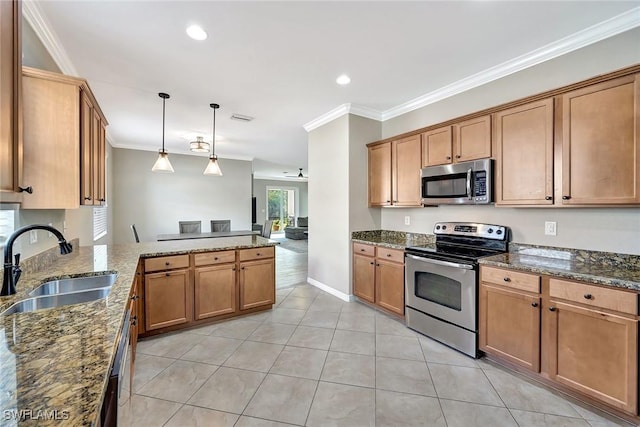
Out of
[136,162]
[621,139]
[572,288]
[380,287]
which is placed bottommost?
[380,287]

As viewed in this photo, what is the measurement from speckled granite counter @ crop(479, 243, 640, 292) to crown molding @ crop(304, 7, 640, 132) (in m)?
1.70

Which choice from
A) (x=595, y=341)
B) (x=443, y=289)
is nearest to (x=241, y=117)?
(x=443, y=289)

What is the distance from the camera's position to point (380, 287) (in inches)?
136

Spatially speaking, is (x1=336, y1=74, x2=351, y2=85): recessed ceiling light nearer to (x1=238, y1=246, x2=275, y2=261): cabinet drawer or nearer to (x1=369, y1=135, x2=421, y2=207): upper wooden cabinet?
(x1=369, y1=135, x2=421, y2=207): upper wooden cabinet

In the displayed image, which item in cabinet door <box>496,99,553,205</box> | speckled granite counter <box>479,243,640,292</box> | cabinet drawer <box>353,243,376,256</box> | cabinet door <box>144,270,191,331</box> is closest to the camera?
speckled granite counter <box>479,243,640,292</box>

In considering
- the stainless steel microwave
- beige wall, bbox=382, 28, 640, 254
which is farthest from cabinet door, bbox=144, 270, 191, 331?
beige wall, bbox=382, 28, 640, 254

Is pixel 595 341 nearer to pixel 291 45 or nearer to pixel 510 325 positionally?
pixel 510 325

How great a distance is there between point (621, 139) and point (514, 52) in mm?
1156

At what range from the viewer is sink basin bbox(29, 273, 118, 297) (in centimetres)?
171

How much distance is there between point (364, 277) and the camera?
3.68 metres

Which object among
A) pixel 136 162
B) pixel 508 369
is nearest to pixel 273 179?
pixel 136 162

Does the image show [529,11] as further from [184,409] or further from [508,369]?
[184,409]

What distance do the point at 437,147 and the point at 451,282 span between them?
149cm

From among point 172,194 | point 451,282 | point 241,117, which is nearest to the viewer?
point 451,282
